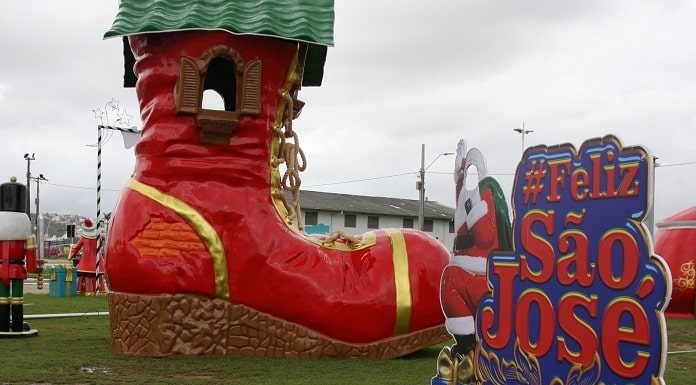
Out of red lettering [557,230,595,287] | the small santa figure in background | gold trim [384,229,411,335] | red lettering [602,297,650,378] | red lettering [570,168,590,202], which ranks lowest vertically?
the small santa figure in background

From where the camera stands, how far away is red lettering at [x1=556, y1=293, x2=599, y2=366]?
3762mm

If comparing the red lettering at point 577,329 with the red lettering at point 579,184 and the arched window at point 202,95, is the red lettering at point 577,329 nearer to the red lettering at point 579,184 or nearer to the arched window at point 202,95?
the red lettering at point 579,184

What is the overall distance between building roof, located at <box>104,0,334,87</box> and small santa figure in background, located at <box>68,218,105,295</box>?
9425 mm

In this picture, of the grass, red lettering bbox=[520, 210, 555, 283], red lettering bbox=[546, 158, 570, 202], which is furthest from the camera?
the grass

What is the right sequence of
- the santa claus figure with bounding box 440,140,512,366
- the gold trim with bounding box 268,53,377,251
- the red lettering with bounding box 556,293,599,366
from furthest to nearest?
the gold trim with bounding box 268,53,377,251 → the santa claus figure with bounding box 440,140,512,366 → the red lettering with bounding box 556,293,599,366

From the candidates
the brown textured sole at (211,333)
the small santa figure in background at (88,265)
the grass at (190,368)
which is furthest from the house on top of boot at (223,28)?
the small santa figure in background at (88,265)

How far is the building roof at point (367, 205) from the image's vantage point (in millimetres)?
39281

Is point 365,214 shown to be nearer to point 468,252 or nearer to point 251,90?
point 251,90

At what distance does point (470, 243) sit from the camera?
4832 mm

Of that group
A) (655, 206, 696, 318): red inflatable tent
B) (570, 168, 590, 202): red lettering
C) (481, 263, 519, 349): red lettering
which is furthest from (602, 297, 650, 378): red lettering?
(655, 206, 696, 318): red inflatable tent

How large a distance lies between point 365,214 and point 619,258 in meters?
36.8

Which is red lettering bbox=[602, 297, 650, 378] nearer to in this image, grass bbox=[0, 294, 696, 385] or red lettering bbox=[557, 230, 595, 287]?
red lettering bbox=[557, 230, 595, 287]

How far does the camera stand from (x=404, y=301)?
7.45m

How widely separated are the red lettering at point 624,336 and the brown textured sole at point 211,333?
13.0 feet
